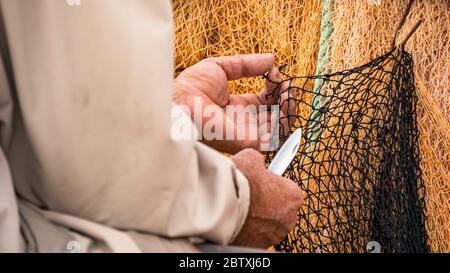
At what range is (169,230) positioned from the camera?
2.60 feet

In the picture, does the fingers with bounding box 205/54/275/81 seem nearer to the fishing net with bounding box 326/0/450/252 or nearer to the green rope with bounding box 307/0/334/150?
the green rope with bounding box 307/0/334/150

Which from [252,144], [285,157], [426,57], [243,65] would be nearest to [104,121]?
[285,157]

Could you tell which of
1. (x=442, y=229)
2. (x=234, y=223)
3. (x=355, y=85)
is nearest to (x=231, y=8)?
(x=355, y=85)

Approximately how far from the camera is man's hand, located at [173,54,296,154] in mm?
1510

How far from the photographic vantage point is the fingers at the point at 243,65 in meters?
1.68

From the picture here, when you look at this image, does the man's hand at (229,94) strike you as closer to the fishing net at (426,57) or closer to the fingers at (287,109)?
the fingers at (287,109)

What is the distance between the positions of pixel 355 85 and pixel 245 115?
0.37 metres

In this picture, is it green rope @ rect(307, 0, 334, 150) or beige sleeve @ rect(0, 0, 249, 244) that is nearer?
beige sleeve @ rect(0, 0, 249, 244)

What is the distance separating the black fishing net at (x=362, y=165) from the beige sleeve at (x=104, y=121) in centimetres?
86

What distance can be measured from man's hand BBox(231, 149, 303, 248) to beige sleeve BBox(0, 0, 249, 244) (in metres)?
0.13

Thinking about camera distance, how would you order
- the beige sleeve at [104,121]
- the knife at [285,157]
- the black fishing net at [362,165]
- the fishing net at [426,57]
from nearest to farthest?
the beige sleeve at [104,121] → the knife at [285,157] → the black fishing net at [362,165] → the fishing net at [426,57]

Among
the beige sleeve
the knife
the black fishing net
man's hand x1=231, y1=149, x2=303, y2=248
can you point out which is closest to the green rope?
the black fishing net

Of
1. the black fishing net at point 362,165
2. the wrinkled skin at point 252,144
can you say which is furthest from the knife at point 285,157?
the black fishing net at point 362,165
